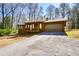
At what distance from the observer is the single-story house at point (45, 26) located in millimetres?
6392

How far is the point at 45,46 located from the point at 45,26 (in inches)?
39.0

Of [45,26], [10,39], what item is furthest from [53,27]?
[10,39]

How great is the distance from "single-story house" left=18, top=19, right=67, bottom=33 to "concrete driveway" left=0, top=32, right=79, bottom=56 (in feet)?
0.62

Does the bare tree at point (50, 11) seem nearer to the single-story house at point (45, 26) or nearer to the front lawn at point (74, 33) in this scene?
the single-story house at point (45, 26)

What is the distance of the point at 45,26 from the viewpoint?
261 inches

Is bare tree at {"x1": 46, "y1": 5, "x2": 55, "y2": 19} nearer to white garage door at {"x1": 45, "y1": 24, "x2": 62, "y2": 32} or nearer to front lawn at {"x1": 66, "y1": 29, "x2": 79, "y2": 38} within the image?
white garage door at {"x1": 45, "y1": 24, "x2": 62, "y2": 32}

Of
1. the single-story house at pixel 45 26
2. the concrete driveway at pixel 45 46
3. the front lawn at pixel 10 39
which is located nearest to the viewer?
the concrete driveway at pixel 45 46

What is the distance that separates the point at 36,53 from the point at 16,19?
1494 millimetres

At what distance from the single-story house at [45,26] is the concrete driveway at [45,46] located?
188 mm

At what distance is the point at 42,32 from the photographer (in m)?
6.53

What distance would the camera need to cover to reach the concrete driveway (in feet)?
18.0

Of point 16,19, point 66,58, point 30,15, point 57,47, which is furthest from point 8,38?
point 66,58

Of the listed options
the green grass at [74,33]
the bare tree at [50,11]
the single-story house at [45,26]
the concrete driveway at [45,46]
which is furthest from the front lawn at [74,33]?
the bare tree at [50,11]

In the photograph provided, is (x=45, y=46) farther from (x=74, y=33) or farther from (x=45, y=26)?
(x=74, y=33)
